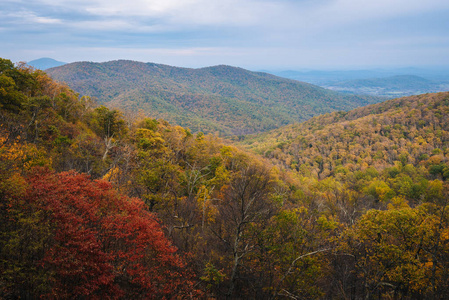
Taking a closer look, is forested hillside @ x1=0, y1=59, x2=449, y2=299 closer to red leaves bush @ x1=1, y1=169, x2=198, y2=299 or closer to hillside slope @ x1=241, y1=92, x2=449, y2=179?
red leaves bush @ x1=1, y1=169, x2=198, y2=299

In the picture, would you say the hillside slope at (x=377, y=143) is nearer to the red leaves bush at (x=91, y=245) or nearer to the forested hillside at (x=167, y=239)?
the forested hillside at (x=167, y=239)

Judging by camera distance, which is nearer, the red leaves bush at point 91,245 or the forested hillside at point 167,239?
the red leaves bush at point 91,245

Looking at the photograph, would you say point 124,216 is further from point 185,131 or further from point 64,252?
point 185,131

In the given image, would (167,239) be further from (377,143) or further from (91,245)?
(377,143)

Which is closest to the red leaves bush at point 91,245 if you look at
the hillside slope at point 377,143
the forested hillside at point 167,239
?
the forested hillside at point 167,239

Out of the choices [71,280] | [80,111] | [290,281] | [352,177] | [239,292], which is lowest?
[352,177]

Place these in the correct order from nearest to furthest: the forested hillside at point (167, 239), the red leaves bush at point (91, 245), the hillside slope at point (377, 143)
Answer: the red leaves bush at point (91, 245) < the forested hillside at point (167, 239) < the hillside slope at point (377, 143)

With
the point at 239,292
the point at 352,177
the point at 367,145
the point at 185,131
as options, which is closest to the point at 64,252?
the point at 239,292

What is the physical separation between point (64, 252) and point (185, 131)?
43798 millimetres

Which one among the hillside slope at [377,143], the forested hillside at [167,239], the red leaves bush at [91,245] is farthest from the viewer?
the hillside slope at [377,143]

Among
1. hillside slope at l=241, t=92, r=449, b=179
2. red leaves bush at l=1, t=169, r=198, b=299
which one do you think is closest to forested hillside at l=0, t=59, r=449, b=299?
red leaves bush at l=1, t=169, r=198, b=299

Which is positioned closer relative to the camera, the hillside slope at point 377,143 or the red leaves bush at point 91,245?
the red leaves bush at point 91,245

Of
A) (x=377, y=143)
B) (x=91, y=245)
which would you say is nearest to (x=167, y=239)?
(x=91, y=245)

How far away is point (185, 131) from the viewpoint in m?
52.5
